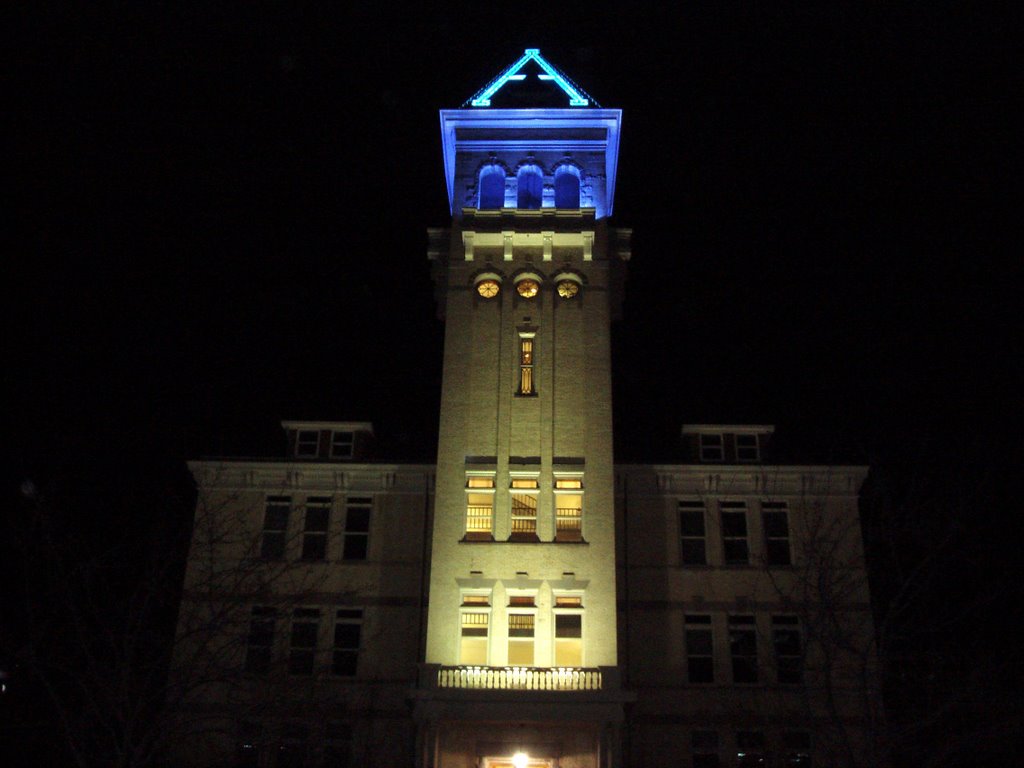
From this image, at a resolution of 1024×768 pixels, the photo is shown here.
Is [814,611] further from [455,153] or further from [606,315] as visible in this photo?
[455,153]

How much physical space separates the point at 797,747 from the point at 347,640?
15.5 m

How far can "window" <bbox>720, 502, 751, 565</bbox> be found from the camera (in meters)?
34.8

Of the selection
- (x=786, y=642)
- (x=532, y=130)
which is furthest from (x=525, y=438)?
(x=532, y=130)

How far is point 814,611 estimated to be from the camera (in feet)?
104

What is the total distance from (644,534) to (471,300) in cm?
1053

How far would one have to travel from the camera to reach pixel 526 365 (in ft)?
114

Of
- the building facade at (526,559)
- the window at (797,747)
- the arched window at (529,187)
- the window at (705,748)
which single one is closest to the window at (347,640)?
the building facade at (526,559)

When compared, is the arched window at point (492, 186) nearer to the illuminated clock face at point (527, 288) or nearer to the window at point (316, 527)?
the illuminated clock face at point (527, 288)

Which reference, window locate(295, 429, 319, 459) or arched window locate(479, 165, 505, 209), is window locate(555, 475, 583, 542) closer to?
window locate(295, 429, 319, 459)

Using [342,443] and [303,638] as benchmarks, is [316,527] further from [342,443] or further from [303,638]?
[303,638]

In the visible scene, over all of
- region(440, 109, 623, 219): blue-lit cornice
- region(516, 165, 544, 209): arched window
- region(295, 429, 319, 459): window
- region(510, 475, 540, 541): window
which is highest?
region(440, 109, 623, 219): blue-lit cornice

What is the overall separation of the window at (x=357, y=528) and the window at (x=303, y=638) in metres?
2.36

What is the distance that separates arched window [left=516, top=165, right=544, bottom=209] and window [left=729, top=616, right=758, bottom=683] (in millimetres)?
17038

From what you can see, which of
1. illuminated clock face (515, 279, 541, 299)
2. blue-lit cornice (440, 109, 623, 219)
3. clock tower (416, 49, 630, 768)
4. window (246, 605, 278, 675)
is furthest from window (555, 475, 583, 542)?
blue-lit cornice (440, 109, 623, 219)
